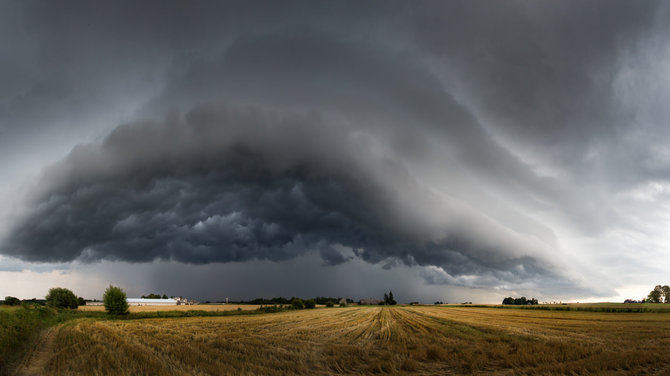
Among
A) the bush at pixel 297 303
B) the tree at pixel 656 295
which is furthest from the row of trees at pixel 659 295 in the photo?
the bush at pixel 297 303

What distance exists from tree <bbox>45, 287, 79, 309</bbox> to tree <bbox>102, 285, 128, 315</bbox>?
31678 mm

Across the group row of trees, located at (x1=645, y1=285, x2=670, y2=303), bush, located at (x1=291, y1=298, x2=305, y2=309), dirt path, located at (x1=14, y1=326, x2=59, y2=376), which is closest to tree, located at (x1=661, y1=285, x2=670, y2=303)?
row of trees, located at (x1=645, y1=285, x2=670, y2=303)

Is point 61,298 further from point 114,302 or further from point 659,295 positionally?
point 659,295

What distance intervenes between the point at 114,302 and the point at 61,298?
114ft

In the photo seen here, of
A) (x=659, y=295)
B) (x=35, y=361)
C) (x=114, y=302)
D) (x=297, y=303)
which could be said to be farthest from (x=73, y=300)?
(x=659, y=295)

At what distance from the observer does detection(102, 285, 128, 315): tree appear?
63066mm

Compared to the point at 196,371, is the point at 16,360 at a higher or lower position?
lower

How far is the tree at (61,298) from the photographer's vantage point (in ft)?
274

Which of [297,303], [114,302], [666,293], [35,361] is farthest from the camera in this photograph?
[297,303]

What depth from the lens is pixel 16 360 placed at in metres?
17.4

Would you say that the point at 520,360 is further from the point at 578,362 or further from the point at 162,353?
the point at 162,353

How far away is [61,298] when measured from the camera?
8462 cm

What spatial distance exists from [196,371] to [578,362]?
51.9 ft

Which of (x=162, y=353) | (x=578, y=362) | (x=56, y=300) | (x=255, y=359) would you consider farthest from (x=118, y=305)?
(x=578, y=362)
